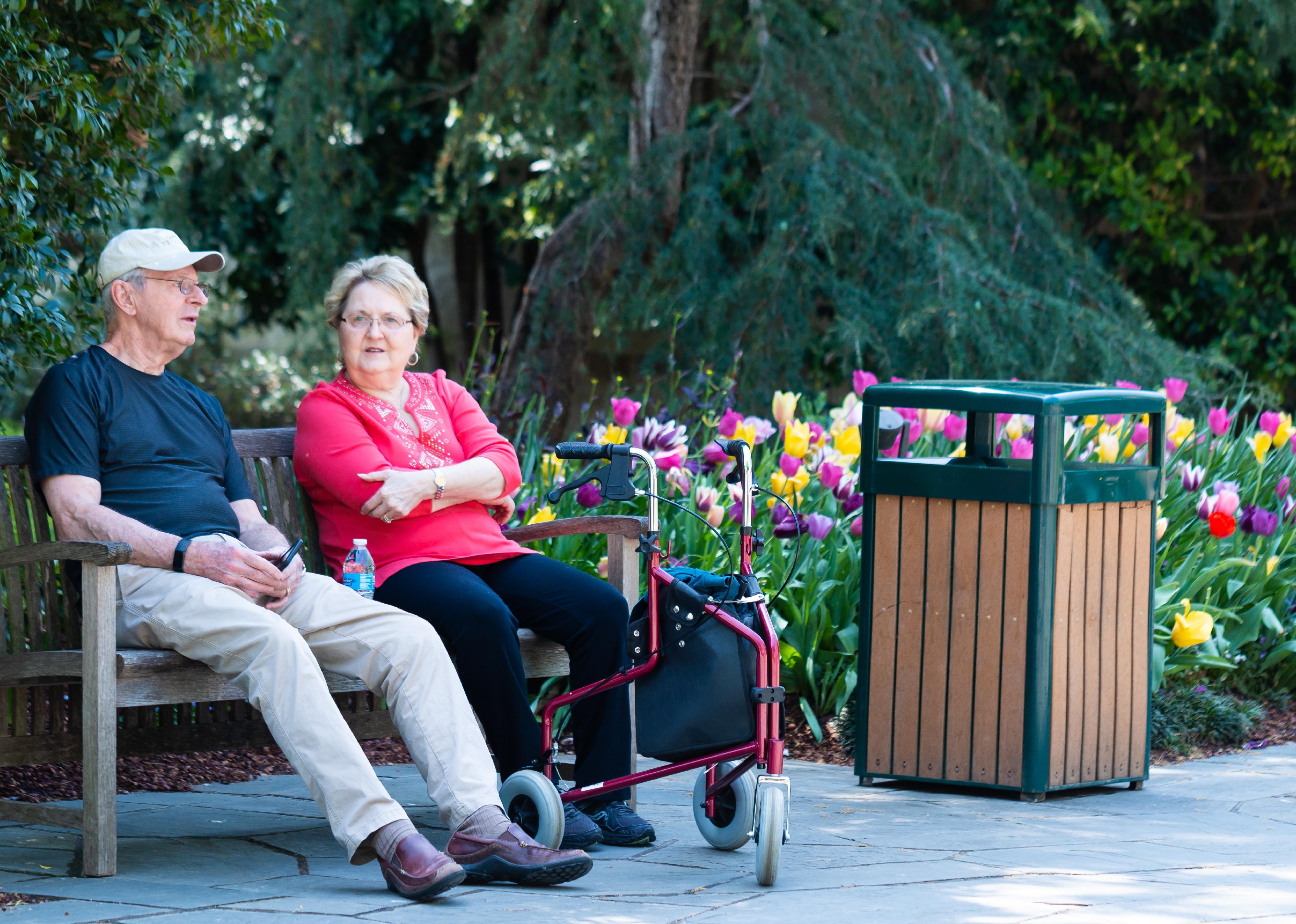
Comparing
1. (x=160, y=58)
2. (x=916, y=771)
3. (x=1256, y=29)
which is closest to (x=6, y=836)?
(x=160, y=58)

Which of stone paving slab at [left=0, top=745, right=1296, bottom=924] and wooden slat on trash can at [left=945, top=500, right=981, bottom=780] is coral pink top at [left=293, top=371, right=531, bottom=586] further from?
wooden slat on trash can at [left=945, top=500, right=981, bottom=780]

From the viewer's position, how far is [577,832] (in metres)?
3.47

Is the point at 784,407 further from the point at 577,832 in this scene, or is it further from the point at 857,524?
the point at 577,832

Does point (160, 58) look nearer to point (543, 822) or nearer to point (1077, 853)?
point (543, 822)

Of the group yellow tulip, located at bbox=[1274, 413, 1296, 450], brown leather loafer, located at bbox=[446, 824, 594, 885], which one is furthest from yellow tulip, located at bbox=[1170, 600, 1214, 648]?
brown leather loafer, located at bbox=[446, 824, 594, 885]

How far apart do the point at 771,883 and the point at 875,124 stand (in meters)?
5.84

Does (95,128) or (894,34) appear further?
(894,34)

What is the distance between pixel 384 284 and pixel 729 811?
1.58 metres

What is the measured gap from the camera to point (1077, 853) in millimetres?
3539

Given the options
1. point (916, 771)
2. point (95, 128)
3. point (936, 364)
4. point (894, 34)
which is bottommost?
point (916, 771)

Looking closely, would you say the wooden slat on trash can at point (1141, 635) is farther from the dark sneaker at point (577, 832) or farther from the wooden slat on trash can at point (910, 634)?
the dark sneaker at point (577, 832)

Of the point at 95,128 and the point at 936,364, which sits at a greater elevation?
the point at 95,128

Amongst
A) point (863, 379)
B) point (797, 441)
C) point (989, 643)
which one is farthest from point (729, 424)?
point (989, 643)

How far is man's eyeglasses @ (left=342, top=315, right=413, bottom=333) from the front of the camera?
3.87 m
